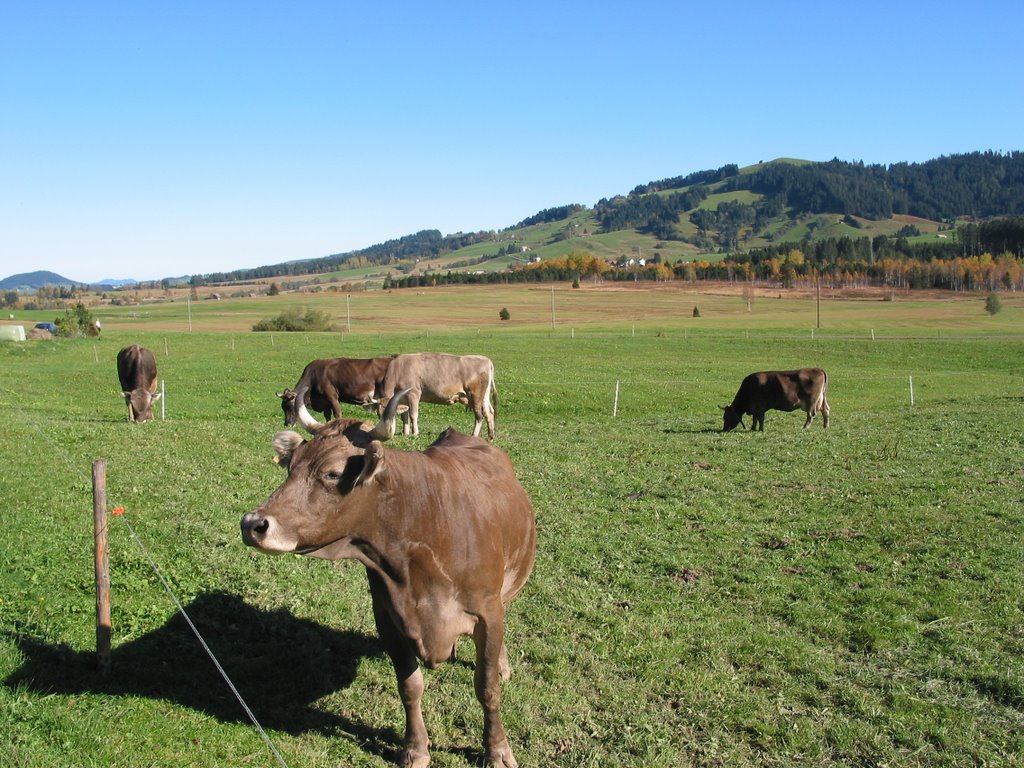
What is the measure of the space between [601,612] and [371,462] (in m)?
4.77

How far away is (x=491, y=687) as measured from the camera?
6234 millimetres

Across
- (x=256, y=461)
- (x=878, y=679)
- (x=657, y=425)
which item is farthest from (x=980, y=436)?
(x=256, y=461)

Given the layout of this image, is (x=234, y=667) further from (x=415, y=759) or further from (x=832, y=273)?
(x=832, y=273)

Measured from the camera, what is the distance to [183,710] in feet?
21.3

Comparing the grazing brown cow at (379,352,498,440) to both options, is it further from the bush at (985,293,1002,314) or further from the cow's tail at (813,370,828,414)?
the bush at (985,293,1002,314)

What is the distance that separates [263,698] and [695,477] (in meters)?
10.7

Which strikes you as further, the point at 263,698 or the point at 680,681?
the point at 680,681

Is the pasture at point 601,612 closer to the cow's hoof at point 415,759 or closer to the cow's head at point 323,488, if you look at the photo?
the cow's hoof at point 415,759

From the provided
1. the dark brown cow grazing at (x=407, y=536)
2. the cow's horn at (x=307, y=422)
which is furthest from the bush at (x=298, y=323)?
the dark brown cow grazing at (x=407, y=536)

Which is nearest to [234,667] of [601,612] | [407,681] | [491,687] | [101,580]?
[101,580]

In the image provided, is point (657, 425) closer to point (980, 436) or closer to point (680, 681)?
point (980, 436)

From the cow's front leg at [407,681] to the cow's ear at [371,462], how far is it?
37.4 inches

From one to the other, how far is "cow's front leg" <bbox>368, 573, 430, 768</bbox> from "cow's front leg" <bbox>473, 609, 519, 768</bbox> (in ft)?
1.50

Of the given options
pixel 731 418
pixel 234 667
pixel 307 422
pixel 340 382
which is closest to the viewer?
pixel 307 422
